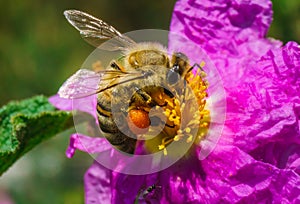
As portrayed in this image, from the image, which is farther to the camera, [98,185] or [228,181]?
[98,185]

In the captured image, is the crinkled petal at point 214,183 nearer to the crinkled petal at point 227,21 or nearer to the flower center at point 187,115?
the flower center at point 187,115

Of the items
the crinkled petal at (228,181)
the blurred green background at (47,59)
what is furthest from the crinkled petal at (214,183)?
the blurred green background at (47,59)

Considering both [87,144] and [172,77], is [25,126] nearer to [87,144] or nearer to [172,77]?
[87,144]

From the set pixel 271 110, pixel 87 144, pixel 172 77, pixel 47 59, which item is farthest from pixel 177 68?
pixel 47 59

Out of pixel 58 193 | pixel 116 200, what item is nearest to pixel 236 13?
pixel 116 200

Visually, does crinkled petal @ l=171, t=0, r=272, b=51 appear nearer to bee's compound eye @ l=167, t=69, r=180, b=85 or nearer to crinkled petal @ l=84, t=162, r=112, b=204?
bee's compound eye @ l=167, t=69, r=180, b=85

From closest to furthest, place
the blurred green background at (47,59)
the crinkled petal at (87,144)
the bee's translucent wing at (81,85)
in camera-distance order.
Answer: the bee's translucent wing at (81,85), the crinkled petal at (87,144), the blurred green background at (47,59)
